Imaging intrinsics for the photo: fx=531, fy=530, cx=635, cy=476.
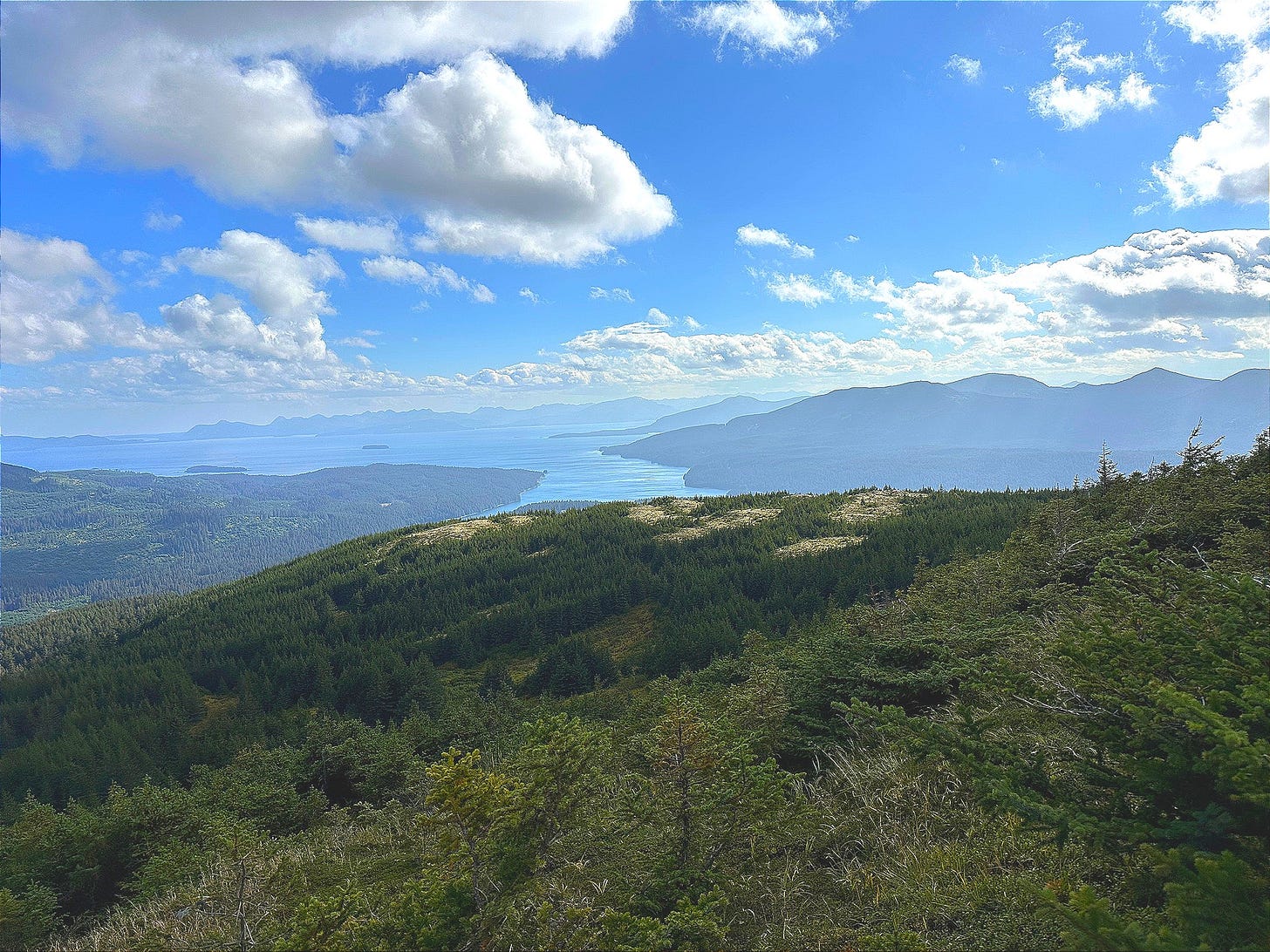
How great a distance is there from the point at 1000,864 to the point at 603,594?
71.9 meters

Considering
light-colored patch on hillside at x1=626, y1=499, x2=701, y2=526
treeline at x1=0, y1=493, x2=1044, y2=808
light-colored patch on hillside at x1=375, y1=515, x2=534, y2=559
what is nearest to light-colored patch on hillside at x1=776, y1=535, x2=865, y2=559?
treeline at x1=0, y1=493, x2=1044, y2=808

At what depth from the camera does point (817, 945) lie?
499cm

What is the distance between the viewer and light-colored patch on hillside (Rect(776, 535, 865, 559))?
73062mm

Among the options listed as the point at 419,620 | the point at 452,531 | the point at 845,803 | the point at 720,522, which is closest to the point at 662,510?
the point at 720,522

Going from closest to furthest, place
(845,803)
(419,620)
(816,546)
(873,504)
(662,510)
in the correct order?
(845,803)
(816,546)
(419,620)
(873,504)
(662,510)

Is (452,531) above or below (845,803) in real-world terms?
below

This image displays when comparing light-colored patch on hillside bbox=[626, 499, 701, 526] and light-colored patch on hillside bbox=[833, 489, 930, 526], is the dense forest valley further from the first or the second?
light-colored patch on hillside bbox=[626, 499, 701, 526]

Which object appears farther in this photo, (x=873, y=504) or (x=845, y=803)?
(x=873, y=504)

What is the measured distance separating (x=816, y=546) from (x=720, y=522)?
22.7 metres

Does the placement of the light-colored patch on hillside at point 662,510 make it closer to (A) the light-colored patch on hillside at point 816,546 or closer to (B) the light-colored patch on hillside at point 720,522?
(B) the light-colored patch on hillside at point 720,522

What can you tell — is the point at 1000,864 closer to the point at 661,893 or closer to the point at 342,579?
the point at 661,893

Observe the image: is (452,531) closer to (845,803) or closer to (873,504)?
(873,504)

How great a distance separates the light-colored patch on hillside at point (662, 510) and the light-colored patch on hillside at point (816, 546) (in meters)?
28.6

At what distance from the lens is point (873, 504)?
9438cm
